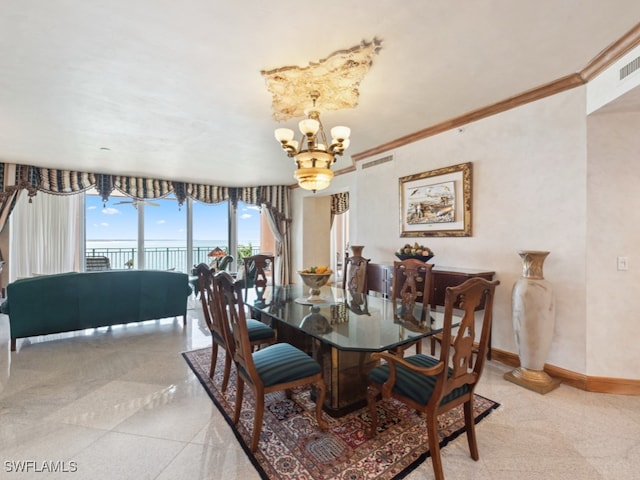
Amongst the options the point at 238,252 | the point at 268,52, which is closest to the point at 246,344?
the point at 268,52

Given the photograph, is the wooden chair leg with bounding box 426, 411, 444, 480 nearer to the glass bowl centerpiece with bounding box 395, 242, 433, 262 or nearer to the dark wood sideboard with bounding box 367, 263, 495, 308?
the dark wood sideboard with bounding box 367, 263, 495, 308

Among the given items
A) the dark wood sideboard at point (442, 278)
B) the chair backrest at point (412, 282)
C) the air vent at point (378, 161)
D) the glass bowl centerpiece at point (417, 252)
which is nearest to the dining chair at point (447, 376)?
the chair backrest at point (412, 282)

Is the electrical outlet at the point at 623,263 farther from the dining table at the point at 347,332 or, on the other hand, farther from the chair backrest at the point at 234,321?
the chair backrest at the point at 234,321

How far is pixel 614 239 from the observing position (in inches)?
97.8

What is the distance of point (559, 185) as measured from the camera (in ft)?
8.76

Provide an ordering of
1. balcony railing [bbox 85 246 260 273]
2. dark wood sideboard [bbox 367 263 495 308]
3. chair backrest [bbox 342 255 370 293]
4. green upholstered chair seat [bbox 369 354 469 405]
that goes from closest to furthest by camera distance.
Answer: green upholstered chair seat [bbox 369 354 469 405], dark wood sideboard [bbox 367 263 495 308], chair backrest [bbox 342 255 370 293], balcony railing [bbox 85 246 260 273]

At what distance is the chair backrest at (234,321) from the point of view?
179cm

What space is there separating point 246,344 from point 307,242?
5.54m

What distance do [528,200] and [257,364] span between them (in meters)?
2.78

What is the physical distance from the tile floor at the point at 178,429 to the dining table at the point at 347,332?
0.68 m

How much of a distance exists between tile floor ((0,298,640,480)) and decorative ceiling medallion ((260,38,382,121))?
103 inches

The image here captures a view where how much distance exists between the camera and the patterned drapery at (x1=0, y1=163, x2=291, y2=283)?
529cm

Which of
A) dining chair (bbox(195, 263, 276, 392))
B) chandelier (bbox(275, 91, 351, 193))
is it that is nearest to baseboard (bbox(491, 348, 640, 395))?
dining chair (bbox(195, 263, 276, 392))

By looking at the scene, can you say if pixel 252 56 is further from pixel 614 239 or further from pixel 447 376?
pixel 614 239
